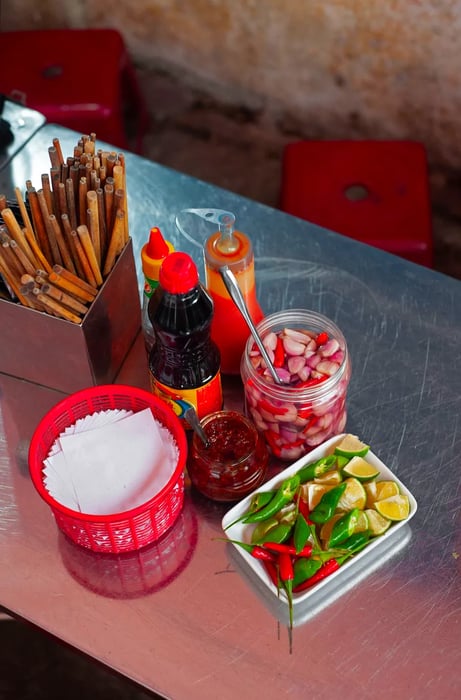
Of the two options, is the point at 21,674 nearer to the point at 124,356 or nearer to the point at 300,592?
the point at 124,356

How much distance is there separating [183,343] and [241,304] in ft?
0.38

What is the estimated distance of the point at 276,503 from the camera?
1300 millimetres

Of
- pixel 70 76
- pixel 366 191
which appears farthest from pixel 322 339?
pixel 70 76

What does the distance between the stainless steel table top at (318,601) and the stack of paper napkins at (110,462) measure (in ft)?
0.41

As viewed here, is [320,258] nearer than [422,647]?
No

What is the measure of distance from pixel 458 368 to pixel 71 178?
0.77m

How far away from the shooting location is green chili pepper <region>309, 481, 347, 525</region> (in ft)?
4.22

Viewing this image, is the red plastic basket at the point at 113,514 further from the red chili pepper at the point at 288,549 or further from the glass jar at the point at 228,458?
the red chili pepper at the point at 288,549

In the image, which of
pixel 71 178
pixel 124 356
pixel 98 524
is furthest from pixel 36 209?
pixel 98 524

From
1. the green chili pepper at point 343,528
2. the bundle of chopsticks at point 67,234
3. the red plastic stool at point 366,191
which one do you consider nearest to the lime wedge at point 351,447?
the green chili pepper at point 343,528

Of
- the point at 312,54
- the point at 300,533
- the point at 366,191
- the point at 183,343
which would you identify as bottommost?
the point at 366,191

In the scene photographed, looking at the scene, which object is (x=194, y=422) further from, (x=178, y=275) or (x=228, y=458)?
(x=178, y=275)

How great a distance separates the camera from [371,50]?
2957mm

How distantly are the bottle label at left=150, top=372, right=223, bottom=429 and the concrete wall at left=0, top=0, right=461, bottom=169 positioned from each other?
1.91 metres
